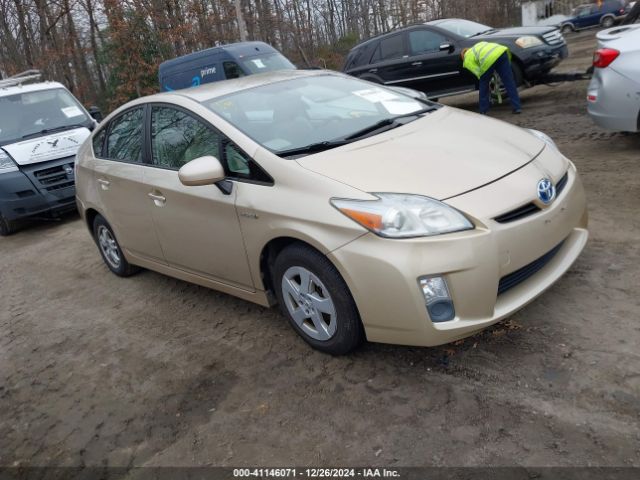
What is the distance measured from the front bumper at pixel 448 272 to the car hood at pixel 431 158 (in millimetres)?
177

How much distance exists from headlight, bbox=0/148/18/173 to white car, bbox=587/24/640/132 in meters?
7.38

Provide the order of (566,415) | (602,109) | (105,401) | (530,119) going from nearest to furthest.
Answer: (566,415)
(105,401)
(602,109)
(530,119)

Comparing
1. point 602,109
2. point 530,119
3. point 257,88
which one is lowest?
point 530,119

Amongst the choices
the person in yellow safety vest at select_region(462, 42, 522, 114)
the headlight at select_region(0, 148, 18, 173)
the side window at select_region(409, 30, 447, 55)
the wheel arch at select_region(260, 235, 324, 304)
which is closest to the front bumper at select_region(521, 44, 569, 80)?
the person in yellow safety vest at select_region(462, 42, 522, 114)

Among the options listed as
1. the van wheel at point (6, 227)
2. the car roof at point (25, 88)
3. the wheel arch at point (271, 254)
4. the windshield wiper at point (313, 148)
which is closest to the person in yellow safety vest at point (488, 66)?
the windshield wiper at point (313, 148)

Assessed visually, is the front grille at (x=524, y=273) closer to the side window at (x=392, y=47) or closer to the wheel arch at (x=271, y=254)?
the wheel arch at (x=271, y=254)

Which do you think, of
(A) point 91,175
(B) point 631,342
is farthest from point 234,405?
(A) point 91,175

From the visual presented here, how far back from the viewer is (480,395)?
275 cm

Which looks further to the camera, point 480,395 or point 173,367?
point 173,367

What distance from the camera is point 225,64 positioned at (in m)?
11.1

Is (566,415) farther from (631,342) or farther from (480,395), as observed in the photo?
(631,342)

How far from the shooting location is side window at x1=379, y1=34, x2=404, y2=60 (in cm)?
1098

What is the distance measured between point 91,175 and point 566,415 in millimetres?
4290

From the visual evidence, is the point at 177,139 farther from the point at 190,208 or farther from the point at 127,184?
the point at 127,184
